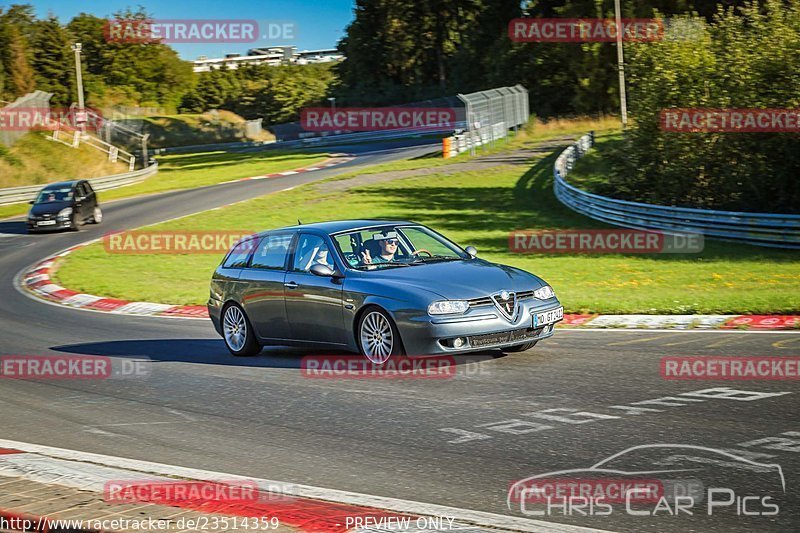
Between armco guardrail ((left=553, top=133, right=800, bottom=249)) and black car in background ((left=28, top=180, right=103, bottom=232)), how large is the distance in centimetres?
1663

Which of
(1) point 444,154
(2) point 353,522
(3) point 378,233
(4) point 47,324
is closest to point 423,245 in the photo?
(3) point 378,233

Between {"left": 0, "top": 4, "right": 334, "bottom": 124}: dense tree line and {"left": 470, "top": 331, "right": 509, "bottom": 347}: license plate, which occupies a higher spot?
{"left": 0, "top": 4, "right": 334, "bottom": 124}: dense tree line

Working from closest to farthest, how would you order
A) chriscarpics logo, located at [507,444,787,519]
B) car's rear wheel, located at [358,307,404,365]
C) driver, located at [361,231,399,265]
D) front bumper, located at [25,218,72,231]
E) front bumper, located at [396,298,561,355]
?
1. chriscarpics logo, located at [507,444,787,519]
2. front bumper, located at [396,298,561,355]
3. car's rear wheel, located at [358,307,404,365]
4. driver, located at [361,231,399,265]
5. front bumper, located at [25,218,72,231]

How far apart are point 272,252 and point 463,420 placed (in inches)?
188

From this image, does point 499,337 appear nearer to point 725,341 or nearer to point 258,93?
point 725,341

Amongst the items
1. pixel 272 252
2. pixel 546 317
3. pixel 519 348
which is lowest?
pixel 519 348

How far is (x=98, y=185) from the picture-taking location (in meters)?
48.7

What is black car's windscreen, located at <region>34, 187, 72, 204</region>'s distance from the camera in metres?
35.2

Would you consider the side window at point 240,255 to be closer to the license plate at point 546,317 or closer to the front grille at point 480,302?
the front grille at point 480,302

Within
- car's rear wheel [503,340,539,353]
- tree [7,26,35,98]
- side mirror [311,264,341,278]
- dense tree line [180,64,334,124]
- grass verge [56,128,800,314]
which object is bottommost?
grass verge [56,128,800,314]

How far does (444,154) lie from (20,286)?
1190 inches

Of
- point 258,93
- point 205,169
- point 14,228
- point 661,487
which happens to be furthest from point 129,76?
point 661,487

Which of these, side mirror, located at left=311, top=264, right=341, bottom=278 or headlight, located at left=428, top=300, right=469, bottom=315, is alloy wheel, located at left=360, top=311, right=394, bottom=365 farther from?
side mirror, located at left=311, top=264, right=341, bottom=278

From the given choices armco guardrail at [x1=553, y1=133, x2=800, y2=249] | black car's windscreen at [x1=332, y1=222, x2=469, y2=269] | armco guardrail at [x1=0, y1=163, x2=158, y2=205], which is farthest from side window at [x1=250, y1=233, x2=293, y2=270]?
armco guardrail at [x1=0, y1=163, x2=158, y2=205]
